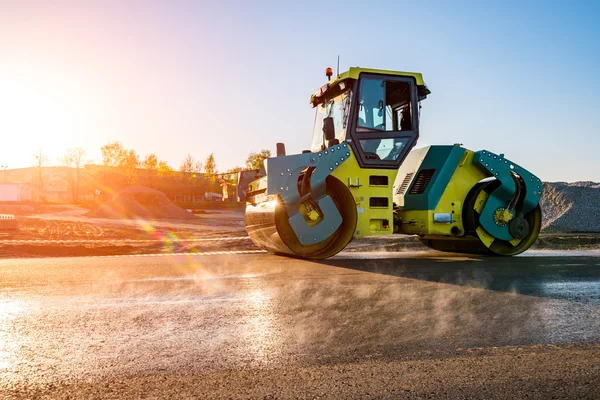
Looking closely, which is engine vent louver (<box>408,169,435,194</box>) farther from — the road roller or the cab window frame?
the cab window frame

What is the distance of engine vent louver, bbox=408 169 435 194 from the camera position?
9242 mm

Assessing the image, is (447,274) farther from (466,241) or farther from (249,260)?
(466,241)

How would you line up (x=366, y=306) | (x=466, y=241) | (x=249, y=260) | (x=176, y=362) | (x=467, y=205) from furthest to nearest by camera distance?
(x=466, y=241), (x=467, y=205), (x=249, y=260), (x=366, y=306), (x=176, y=362)

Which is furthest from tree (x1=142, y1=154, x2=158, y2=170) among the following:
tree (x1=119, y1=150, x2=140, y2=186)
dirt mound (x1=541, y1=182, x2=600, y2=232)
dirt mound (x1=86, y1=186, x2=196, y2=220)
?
dirt mound (x1=541, y1=182, x2=600, y2=232)

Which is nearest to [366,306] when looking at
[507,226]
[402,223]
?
[402,223]

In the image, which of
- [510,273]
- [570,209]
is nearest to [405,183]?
[510,273]

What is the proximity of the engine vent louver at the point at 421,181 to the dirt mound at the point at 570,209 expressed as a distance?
10.1m

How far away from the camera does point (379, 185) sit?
8664 mm

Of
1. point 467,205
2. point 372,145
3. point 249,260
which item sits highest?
point 372,145

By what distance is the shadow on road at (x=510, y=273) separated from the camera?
5344mm

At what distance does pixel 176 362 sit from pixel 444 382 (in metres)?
1.44

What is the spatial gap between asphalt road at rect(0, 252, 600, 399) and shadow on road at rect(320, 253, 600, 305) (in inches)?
1.9

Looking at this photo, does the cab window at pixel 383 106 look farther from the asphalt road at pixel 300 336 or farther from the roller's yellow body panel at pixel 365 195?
the asphalt road at pixel 300 336

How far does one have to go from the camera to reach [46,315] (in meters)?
4.11
